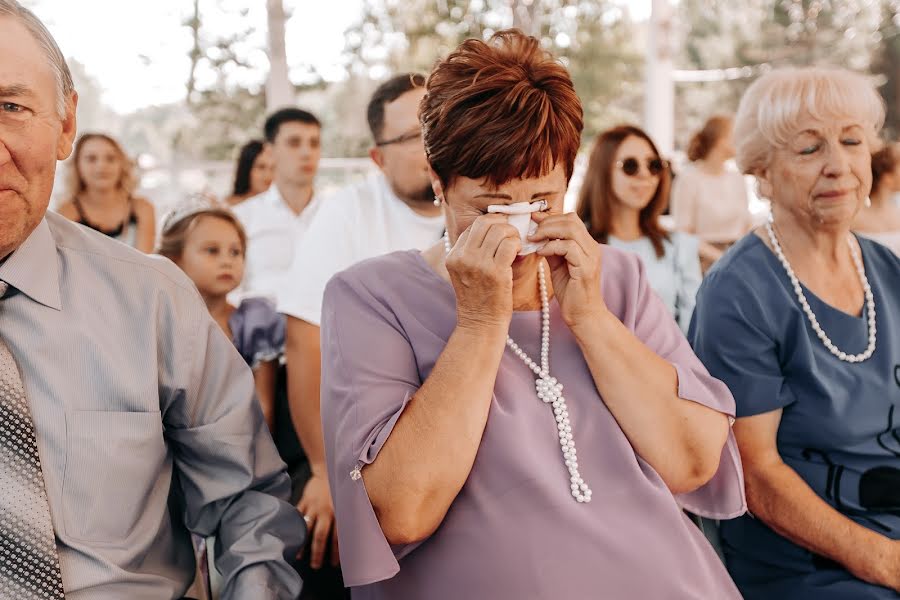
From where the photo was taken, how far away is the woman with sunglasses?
3727 mm

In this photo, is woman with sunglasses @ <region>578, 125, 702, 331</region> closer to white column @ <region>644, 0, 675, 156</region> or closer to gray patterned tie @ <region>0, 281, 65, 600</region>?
gray patterned tie @ <region>0, 281, 65, 600</region>

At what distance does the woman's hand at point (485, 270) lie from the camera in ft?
4.58

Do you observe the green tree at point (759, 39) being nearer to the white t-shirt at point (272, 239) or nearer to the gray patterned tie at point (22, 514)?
the white t-shirt at point (272, 239)

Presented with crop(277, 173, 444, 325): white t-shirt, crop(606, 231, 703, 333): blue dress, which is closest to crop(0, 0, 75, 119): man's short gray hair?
crop(277, 173, 444, 325): white t-shirt

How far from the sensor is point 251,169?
608 cm

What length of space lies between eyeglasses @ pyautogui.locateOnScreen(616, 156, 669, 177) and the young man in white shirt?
168 cm

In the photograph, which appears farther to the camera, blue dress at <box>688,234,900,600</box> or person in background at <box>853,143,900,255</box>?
person in background at <box>853,143,900,255</box>

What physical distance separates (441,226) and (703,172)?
13.0 feet

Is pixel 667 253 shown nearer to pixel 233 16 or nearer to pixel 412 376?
pixel 412 376

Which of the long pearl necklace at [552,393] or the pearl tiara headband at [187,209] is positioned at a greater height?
the pearl tiara headband at [187,209]

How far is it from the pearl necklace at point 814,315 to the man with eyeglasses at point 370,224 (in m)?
0.96

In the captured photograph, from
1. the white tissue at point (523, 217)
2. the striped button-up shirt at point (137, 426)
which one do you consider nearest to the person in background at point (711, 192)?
the white tissue at point (523, 217)

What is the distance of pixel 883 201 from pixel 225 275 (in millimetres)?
3316

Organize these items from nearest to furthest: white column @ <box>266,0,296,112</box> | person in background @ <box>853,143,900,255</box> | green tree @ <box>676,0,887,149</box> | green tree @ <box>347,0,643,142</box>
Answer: person in background @ <box>853,143,900,255</box>, white column @ <box>266,0,296,112</box>, green tree @ <box>347,0,643,142</box>, green tree @ <box>676,0,887,149</box>
